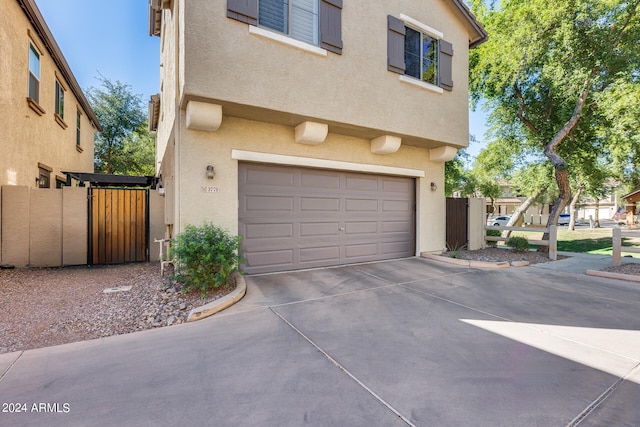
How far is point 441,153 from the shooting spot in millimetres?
8555

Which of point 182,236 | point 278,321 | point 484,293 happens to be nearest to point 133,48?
point 182,236

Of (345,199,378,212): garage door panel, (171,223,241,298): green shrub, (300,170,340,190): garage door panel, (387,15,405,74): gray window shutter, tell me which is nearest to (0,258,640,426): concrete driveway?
(171,223,241,298): green shrub

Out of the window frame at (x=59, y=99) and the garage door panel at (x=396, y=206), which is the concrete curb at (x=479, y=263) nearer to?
the garage door panel at (x=396, y=206)

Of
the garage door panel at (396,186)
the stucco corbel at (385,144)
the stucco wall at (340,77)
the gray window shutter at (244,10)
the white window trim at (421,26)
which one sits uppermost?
the white window trim at (421,26)

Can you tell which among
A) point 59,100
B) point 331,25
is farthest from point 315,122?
point 59,100

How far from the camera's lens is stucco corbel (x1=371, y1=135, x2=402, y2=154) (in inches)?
287

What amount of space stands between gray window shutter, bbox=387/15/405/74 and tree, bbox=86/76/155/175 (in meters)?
17.2

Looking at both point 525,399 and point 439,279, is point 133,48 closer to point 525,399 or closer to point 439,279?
point 439,279

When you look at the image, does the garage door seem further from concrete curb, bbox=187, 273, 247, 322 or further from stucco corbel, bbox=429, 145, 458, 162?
concrete curb, bbox=187, 273, 247, 322

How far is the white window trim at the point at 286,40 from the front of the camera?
5.38 m

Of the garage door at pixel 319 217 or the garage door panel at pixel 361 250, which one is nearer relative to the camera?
the garage door at pixel 319 217

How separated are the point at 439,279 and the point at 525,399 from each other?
400 cm

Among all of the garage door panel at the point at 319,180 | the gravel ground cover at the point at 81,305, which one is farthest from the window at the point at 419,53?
the gravel ground cover at the point at 81,305

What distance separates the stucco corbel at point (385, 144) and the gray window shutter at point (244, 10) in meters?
3.65
